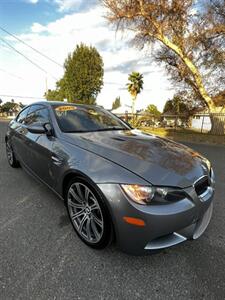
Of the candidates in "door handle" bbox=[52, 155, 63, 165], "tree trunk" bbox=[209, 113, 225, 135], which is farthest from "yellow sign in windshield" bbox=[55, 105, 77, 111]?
"tree trunk" bbox=[209, 113, 225, 135]

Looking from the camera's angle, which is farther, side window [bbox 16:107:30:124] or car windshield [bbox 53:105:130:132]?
side window [bbox 16:107:30:124]

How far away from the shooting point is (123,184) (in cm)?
196

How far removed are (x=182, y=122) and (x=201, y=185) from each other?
15215 millimetres

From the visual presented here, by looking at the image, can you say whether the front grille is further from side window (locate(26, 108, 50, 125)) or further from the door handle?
side window (locate(26, 108, 50, 125))

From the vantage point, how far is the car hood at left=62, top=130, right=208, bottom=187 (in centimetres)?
205

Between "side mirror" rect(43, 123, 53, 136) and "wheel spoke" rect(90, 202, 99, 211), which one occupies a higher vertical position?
"side mirror" rect(43, 123, 53, 136)

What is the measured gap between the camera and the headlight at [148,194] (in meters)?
1.91

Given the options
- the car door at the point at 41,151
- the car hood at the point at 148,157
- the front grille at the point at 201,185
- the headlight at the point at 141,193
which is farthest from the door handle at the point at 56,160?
the front grille at the point at 201,185

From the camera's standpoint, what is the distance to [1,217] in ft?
9.48

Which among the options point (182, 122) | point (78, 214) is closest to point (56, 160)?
point (78, 214)

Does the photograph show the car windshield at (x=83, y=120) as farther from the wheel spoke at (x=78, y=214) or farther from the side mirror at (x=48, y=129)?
the wheel spoke at (x=78, y=214)

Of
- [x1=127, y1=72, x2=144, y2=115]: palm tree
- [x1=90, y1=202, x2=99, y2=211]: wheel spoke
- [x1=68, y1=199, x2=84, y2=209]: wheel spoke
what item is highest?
[x1=127, y1=72, x2=144, y2=115]: palm tree

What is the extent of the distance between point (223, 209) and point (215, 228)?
0.62 meters

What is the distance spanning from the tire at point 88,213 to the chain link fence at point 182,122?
43.1ft
